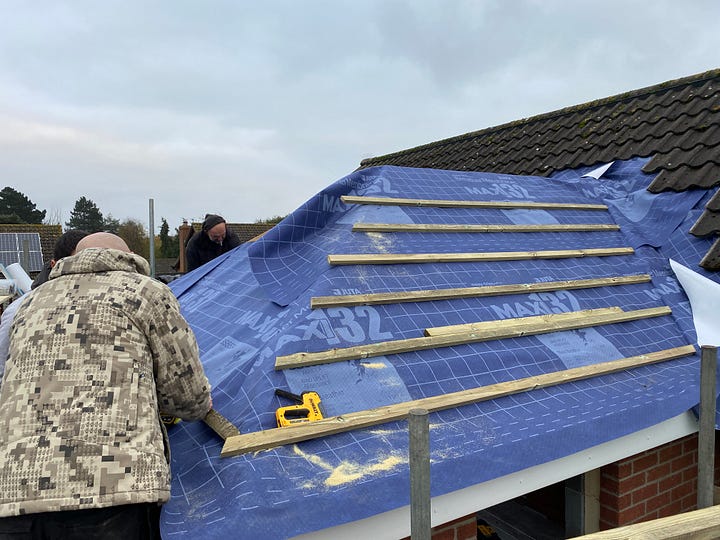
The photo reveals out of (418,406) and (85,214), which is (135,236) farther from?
(418,406)

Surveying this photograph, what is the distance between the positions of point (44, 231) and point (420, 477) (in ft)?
87.6

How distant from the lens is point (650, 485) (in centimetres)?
313

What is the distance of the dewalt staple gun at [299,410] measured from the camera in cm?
218

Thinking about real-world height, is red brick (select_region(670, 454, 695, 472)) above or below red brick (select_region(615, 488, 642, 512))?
above

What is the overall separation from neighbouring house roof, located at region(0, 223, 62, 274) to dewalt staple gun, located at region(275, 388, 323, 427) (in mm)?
23236

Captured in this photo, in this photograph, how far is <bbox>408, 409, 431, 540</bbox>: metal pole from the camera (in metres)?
1.74

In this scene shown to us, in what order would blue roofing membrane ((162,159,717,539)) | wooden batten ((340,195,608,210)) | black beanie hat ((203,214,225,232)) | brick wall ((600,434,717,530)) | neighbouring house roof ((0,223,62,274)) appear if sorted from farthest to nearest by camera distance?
neighbouring house roof ((0,223,62,274)) → black beanie hat ((203,214,225,232)) → wooden batten ((340,195,608,210)) → brick wall ((600,434,717,530)) → blue roofing membrane ((162,159,717,539))

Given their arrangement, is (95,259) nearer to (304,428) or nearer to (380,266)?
(304,428)

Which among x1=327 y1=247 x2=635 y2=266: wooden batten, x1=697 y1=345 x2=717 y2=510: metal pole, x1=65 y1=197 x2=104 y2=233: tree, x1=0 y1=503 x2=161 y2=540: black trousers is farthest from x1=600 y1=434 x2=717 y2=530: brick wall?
x1=65 y1=197 x2=104 y2=233: tree

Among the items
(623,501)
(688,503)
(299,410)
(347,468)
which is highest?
(299,410)

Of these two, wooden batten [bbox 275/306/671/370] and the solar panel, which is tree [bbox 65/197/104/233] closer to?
the solar panel

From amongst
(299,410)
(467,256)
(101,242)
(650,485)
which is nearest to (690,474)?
(650,485)

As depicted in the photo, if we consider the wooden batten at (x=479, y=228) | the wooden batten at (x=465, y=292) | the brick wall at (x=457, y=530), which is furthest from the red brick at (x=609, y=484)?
the wooden batten at (x=479, y=228)

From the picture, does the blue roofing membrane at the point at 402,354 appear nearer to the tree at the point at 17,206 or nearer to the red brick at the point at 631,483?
the red brick at the point at 631,483
